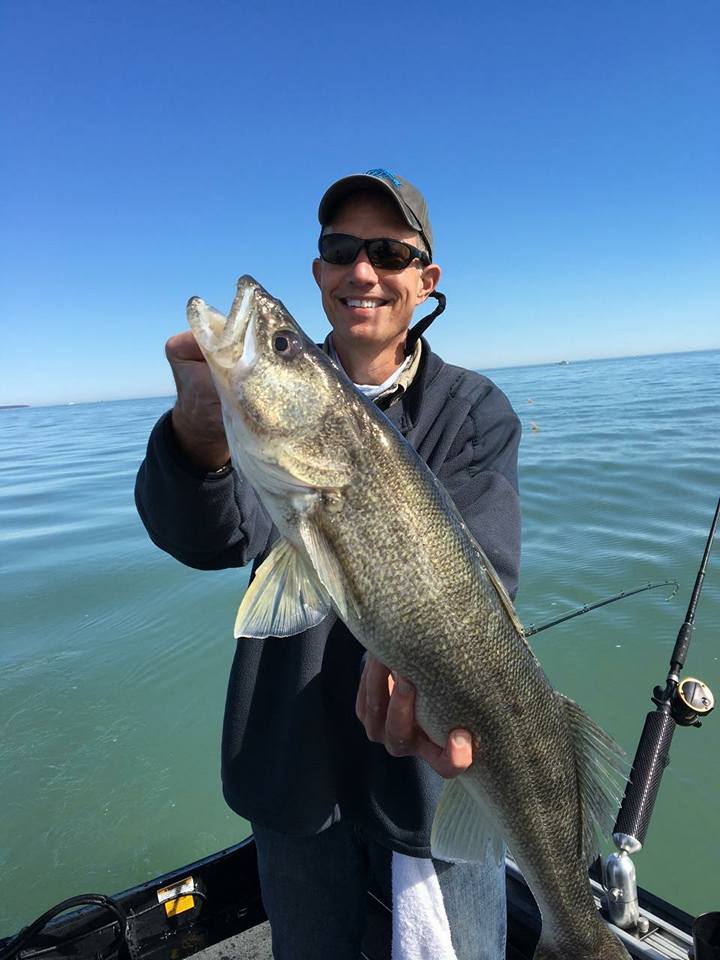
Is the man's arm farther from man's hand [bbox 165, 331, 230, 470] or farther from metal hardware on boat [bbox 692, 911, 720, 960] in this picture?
metal hardware on boat [bbox 692, 911, 720, 960]

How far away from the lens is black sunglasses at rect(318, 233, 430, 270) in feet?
8.55

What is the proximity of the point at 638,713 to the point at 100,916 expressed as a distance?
4.60 m

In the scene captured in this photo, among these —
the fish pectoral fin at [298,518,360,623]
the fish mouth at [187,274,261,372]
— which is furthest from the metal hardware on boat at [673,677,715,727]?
the fish mouth at [187,274,261,372]

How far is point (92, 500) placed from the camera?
50.2 feet

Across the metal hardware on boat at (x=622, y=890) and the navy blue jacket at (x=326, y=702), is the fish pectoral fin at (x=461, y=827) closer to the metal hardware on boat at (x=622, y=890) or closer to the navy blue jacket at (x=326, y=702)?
the navy blue jacket at (x=326, y=702)

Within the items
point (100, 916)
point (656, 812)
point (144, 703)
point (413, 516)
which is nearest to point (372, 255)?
point (413, 516)

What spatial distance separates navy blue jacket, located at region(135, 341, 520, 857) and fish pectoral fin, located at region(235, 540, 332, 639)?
1.03 ft

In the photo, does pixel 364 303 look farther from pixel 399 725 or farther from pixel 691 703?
pixel 691 703

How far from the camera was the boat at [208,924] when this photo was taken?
105 inches

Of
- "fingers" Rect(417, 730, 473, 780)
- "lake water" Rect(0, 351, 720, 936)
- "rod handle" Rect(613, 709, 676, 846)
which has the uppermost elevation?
"fingers" Rect(417, 730, 473, 780)

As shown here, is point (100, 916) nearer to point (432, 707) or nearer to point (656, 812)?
point (432, 707)

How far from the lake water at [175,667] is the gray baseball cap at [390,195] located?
442 cm

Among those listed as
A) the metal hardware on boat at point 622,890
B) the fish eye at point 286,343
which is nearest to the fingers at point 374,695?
the fish eye at point 286,343

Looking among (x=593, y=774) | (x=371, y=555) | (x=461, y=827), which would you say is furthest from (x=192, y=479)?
(x=593, y=774)
